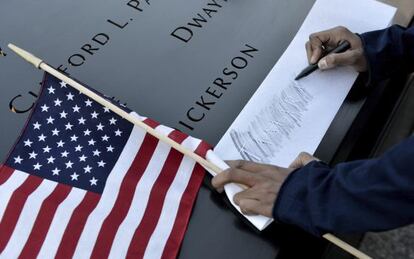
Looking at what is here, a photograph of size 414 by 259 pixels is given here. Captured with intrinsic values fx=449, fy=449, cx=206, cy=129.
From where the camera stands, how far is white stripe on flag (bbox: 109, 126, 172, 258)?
0.79 m

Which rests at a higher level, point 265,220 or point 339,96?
point 339,96

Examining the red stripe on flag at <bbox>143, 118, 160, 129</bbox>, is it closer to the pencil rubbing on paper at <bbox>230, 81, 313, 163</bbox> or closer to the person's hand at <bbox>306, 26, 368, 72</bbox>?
the pencil rubbing on paper at <bbox>230, 81, 313, 163</bbox>

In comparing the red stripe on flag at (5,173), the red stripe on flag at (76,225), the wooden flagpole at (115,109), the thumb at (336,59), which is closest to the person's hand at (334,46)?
the thumb at (336,59)

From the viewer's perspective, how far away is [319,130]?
0.90 meters

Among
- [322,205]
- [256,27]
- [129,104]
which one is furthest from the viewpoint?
[256,27]

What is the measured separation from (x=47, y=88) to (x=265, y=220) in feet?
1.65

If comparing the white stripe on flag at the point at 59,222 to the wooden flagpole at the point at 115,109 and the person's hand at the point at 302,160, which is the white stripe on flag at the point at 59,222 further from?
the person's hand at the point at 302,160

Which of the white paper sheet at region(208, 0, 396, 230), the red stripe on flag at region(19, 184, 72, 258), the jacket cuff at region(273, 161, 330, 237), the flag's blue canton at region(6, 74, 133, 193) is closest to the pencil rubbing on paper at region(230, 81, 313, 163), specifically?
the white paper sheet at region(208, 0, 396, 230)

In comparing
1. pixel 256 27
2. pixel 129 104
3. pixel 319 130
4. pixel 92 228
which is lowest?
Answer: pixel 92 228

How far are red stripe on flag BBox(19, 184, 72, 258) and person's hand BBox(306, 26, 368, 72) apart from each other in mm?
584

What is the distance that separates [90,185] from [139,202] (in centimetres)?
10

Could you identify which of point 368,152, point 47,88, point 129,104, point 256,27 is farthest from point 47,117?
point 368,152

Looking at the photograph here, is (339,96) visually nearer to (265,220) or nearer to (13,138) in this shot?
(265,220)

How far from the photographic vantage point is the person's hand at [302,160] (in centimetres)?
81
